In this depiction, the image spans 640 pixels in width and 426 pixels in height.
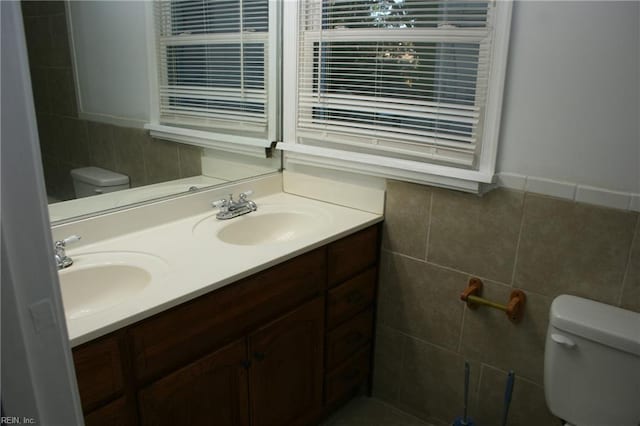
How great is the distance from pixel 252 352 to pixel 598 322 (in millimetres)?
1035

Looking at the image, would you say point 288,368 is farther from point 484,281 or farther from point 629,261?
point 629,261

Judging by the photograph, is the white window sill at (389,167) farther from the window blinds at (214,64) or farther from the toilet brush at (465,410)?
the toilet brush at (465,410)

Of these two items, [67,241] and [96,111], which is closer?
[67,241]

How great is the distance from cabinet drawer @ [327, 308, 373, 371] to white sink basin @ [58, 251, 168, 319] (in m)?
0.75

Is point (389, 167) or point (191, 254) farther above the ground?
point (389, 167)

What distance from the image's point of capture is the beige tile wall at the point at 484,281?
1419 millimetres

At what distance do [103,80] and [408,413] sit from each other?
70.8 inches

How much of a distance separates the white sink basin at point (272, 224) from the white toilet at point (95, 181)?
325 mm

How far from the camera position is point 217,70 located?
1.92 m

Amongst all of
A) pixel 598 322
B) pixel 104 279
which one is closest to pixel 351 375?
pixel 598 322

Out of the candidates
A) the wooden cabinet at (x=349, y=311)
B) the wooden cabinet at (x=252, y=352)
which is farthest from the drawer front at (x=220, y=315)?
the wooden cabinet at (x=349, y=311)

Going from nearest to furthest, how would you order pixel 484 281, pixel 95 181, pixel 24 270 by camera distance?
pixel 24 270 < pixel 95 181 < pixel 484 281

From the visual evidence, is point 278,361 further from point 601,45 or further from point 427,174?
point 601,45

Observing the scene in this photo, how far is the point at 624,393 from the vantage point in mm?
1322
